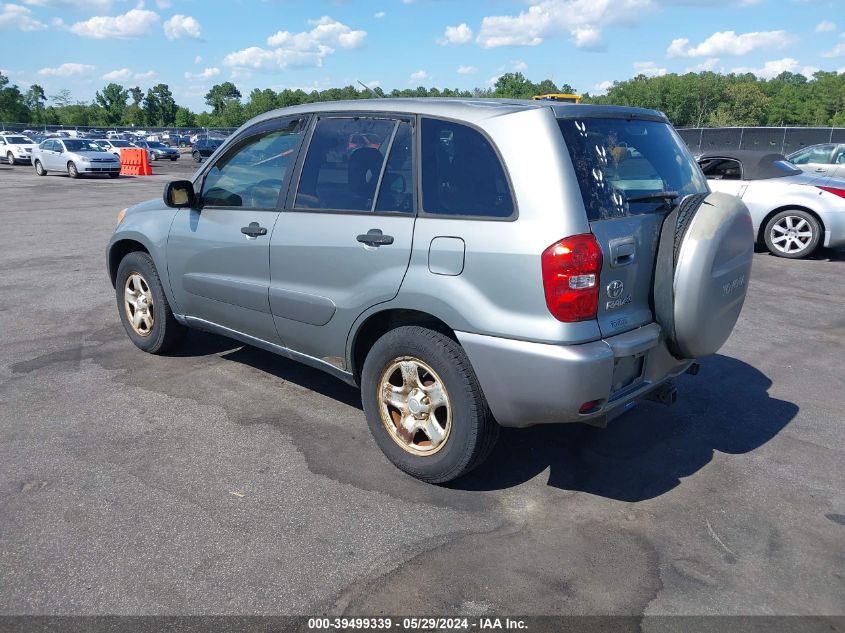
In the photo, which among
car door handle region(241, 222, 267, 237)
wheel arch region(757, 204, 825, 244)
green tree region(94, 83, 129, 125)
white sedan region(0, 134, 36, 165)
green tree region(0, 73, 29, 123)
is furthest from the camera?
green tree region(94, 83, 129, 125)

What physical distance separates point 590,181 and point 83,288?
21.9 ft

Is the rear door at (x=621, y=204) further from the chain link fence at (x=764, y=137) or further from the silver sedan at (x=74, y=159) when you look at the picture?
the silver sedan at (x=74, y=159)

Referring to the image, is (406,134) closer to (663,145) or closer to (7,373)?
(663,145)

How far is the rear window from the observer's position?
3.23 metres

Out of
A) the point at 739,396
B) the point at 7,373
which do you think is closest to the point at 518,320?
the point at 739,396

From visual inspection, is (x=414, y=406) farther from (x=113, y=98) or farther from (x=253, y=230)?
(x=113, y=98)

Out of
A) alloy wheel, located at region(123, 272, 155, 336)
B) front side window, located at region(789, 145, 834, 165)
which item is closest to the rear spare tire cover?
alloy wheel, located at region(123, 272, 155, 336)

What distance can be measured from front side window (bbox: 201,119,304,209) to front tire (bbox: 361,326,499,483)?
4.45 ft

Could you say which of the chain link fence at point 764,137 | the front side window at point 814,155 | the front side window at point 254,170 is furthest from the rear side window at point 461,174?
the chain link fence at point 764,137

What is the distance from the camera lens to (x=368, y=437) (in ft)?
13.8

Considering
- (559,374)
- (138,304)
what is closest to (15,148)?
(138,304)

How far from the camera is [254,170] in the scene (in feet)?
14.8

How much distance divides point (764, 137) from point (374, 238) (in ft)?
103

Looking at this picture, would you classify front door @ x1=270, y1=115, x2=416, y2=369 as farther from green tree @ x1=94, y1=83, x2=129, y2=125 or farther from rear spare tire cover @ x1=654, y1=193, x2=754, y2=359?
green tree @ x1=94, y1=83, x2=129, y2=125
